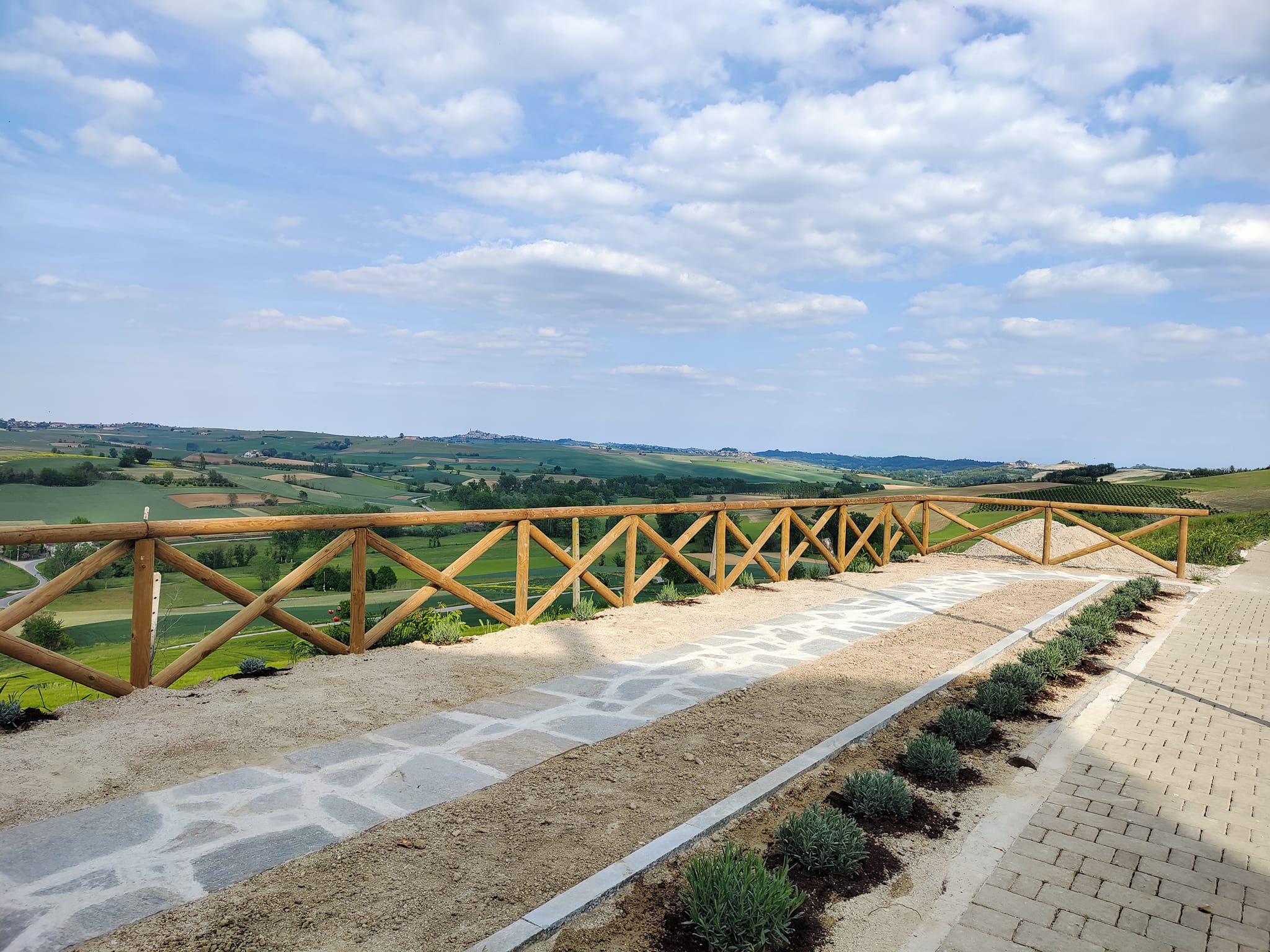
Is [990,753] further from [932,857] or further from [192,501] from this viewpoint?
[192,501]

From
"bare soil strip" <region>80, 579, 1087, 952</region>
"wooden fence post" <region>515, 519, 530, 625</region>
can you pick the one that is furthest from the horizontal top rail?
"bare soil strip" <region>80, 579, 1087, 952</region>

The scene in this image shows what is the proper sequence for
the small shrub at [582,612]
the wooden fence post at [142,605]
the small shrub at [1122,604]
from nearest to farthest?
the wooden fence post at [142,605] → the small shrub at [582,612] → the small shrub at [1122,604]

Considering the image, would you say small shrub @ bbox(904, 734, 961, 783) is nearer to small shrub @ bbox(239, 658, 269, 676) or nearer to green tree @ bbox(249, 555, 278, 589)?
small shrub @ bbox(239, 658, 269, 676)

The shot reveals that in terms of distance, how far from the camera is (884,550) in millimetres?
12094

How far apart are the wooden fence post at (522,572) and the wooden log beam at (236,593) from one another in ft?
5.56

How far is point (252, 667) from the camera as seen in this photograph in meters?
4.91

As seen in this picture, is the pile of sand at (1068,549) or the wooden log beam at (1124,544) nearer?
the wooden log beam at (1124,544)

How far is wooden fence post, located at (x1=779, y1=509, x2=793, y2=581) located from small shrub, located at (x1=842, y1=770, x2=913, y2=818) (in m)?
6.60

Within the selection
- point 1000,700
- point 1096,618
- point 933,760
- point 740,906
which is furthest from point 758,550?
point 740,906

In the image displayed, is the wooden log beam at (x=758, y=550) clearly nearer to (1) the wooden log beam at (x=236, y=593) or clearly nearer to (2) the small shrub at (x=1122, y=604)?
(2) the small shrub at (x=1122, y=604)

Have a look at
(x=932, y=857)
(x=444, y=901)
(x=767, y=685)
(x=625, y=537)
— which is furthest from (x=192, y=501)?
(x=932, y=857)

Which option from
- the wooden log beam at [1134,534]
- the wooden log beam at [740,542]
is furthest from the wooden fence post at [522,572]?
the wooden log beam at [1134,534]

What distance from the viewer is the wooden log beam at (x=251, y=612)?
4.58 metres

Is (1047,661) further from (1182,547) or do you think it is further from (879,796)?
(1182,547)
